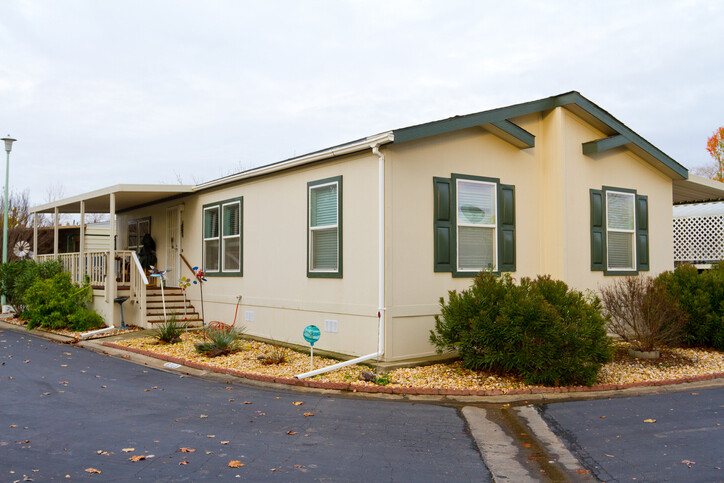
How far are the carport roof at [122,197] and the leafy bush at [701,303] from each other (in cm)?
1011

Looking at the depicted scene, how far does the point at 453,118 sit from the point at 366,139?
1429mm

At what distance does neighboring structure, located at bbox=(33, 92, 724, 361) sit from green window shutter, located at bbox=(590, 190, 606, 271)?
34 millimetres

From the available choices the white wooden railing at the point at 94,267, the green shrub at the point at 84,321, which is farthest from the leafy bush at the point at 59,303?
the white wooden railing at the point at 94,267

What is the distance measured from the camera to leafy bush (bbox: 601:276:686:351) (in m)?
9.05

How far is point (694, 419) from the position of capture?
6.23 metres

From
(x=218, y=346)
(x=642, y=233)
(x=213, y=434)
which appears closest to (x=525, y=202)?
(x=642, y=233)

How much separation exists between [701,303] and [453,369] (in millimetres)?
4847

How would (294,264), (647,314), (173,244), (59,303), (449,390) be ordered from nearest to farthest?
(449,390) → (647,314) → (294,264) → (59,303) → (173,244)

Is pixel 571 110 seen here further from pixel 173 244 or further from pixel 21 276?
pixel 21 276

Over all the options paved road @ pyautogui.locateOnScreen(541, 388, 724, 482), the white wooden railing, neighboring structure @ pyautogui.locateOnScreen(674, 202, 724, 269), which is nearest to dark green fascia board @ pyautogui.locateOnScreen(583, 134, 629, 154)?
paved road @ pyautogui.locateOnScreen(541, 388, 724, 482)

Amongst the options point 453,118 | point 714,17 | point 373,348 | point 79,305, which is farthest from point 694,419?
point 79,305

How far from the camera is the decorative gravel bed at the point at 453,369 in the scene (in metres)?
7.75

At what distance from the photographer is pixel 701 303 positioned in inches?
395

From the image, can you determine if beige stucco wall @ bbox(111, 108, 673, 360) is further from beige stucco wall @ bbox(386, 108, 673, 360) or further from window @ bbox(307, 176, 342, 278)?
window @ bbox(307, 176, 342, 278)
